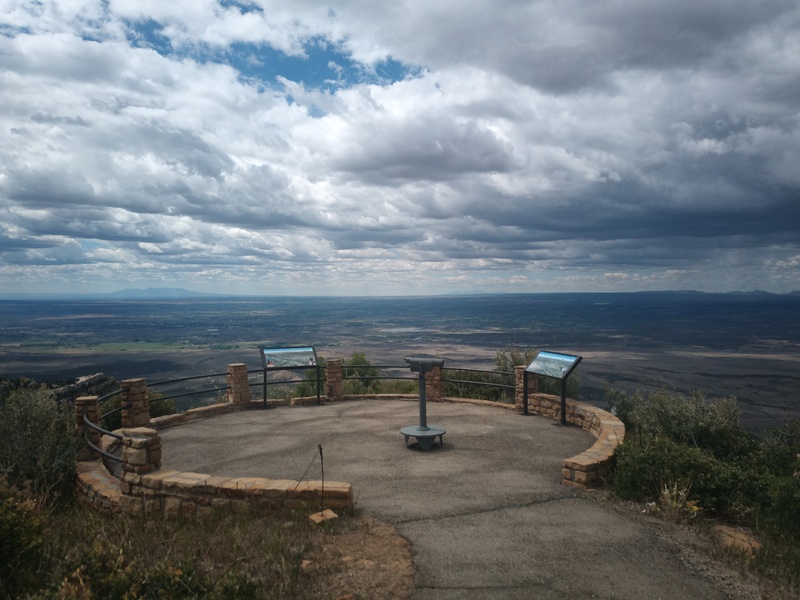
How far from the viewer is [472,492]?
25.3 ft

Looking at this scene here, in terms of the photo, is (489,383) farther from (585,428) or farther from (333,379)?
(333,379)

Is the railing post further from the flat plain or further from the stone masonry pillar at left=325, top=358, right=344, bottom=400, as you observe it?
the flat plain

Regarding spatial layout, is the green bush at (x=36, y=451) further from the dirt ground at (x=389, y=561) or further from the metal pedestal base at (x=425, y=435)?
the metal pedestal base at (x=425, y=435)

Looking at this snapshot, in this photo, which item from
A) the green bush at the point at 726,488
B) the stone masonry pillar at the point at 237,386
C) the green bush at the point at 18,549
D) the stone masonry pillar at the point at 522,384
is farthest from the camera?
the stone masonry pillar at the point at 237,386

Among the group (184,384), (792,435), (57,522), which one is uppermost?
(57,522)

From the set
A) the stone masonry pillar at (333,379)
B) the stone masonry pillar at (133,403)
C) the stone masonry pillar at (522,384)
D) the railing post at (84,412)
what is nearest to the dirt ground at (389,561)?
the railing post at (84,412)

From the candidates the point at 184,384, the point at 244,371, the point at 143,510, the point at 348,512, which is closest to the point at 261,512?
the point at 348,512

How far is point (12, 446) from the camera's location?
9492 mm

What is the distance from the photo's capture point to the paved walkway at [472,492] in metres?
5.32

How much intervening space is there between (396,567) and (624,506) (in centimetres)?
341

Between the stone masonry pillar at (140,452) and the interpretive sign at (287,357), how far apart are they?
226 inches

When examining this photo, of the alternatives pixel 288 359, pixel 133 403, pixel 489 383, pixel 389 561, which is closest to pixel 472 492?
pixel 389 561

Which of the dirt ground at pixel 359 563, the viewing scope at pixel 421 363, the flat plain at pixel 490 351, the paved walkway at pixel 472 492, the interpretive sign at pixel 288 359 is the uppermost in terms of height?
the viewing scope at pixel 421 363

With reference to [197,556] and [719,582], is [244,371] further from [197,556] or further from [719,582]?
[719,582]
